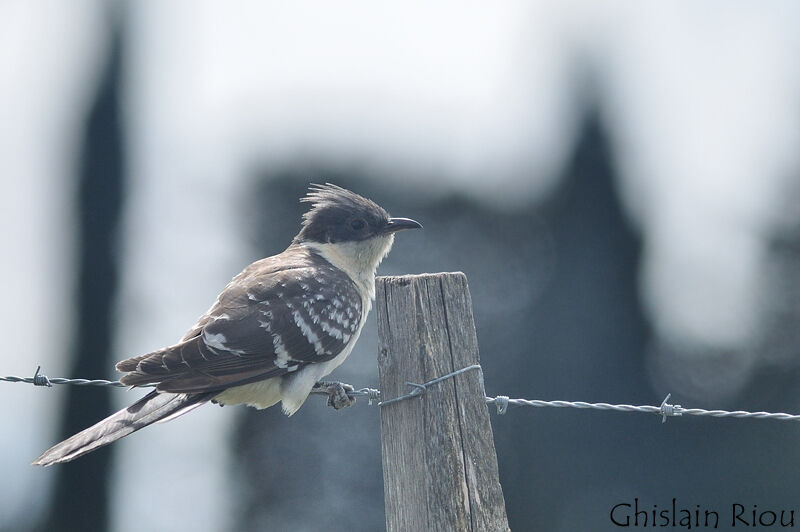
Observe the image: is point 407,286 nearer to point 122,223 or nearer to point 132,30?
point 122,223

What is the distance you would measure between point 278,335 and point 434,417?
1.81 metres

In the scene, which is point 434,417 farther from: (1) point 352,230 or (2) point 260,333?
(1) point 352,230

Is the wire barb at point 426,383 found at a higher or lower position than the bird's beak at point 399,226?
lower

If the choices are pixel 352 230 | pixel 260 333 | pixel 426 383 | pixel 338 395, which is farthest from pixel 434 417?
pixel 352 230

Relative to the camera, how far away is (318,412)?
11961 millimetres

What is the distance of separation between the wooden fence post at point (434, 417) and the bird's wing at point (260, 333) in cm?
128

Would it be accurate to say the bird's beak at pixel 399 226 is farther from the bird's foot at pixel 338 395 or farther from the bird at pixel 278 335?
the bird's foot at pixel 338 395

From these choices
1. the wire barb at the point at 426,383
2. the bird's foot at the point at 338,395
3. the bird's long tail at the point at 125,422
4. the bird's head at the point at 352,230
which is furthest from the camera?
the bird's head at the point at 352,230

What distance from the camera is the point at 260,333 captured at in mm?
5773

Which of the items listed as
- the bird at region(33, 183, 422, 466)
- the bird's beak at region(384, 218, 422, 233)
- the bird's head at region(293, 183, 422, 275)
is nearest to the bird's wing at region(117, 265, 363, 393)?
the bird at region(33, 183, 422, 466)

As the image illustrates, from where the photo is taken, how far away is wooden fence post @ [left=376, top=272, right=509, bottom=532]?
4086mm

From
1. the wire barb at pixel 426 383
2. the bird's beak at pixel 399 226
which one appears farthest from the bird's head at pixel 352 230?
the wire barb at pixel 426 383

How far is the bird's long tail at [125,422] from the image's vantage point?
16.4 feet

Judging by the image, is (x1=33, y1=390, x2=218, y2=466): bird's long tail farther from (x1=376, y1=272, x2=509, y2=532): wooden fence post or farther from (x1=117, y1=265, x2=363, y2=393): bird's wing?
(x1=376, y1=272, x2=509, y2=532): wooden fence post
